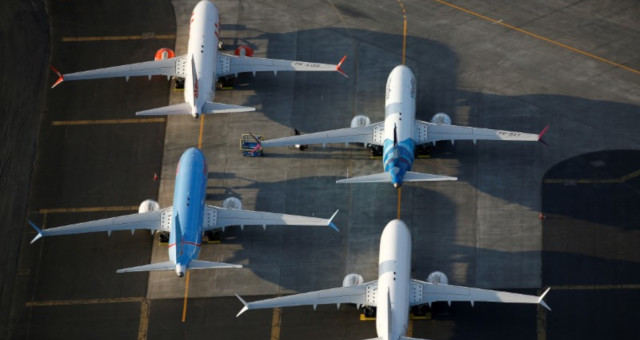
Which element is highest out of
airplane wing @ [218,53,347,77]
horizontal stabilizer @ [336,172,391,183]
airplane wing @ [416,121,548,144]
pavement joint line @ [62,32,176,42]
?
pavement joint line @ [62,32,176,42]

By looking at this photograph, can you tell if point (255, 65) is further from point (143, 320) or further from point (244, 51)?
point (143, 320)

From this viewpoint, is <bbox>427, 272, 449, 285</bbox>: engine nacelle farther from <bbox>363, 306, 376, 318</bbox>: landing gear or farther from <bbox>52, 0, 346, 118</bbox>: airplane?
<bbox>52, 0, 346, 118</bbox>: airplane

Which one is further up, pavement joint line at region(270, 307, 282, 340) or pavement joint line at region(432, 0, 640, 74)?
pavement joint line at region(432, 0, 640, 74)

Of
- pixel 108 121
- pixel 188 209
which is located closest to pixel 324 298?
pixel 188 209

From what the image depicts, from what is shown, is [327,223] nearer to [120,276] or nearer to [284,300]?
[284,300]

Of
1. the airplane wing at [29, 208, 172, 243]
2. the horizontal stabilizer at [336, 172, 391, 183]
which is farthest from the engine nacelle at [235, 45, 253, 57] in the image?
the horizontal stabilizer at [336, 172, 391, 183]

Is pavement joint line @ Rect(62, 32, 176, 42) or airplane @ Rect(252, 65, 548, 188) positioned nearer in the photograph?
airplane @ Rect(252, 65, 548, 188)
